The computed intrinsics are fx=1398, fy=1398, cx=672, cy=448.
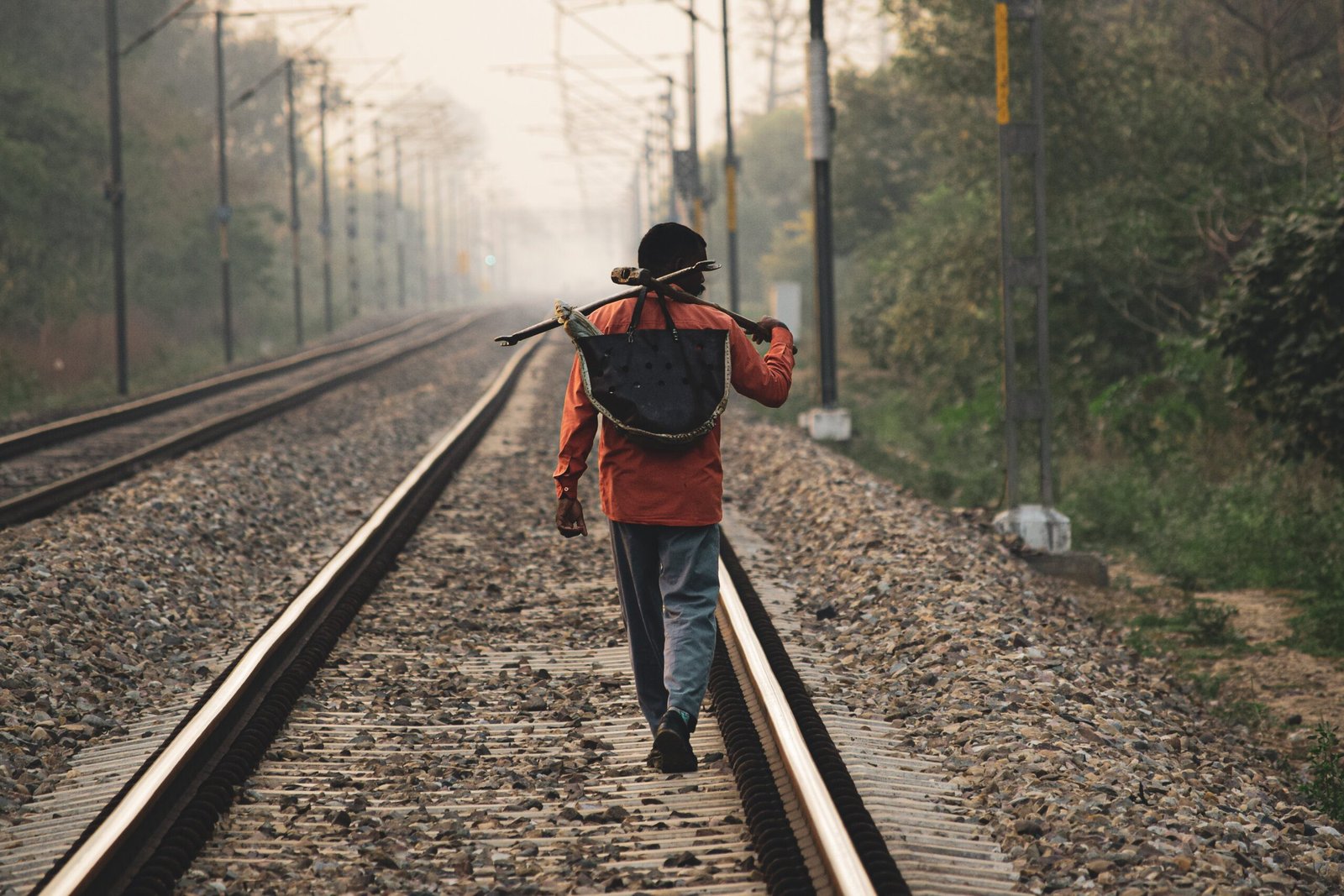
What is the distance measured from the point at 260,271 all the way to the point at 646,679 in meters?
42.2

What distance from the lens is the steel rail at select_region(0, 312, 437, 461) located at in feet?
49.8

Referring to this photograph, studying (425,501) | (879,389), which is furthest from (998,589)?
(879,389)

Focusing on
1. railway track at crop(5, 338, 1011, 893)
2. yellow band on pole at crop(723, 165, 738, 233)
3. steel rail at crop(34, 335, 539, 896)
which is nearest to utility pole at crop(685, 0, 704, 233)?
yellow band on pole at crop(723, 165, 738, 233)

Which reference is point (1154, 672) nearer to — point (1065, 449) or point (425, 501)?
point (425, 501)

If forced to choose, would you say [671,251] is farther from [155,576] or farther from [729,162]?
[729,162]

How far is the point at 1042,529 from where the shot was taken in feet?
34.6

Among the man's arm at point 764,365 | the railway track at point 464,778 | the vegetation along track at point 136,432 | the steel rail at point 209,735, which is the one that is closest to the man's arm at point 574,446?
the man's arm at point 764,365

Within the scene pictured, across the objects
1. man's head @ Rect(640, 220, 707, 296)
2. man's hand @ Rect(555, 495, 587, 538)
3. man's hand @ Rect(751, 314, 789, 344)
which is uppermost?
man's head @ Rect(640, 220, 707, 296)

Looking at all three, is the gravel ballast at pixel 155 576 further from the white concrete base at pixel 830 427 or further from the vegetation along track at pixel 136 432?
the white concrete base at pixel 830 427

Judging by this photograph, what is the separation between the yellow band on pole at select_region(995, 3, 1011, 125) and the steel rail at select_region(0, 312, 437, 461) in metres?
10.4

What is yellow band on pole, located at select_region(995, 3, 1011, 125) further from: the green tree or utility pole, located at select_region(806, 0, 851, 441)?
utility pole, located at select_region(806, 0, 851, 441)

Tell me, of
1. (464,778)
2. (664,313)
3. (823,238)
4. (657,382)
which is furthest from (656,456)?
(823,238)

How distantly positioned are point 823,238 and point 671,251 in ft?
38.8

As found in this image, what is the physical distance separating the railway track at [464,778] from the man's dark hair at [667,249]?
1.77m
